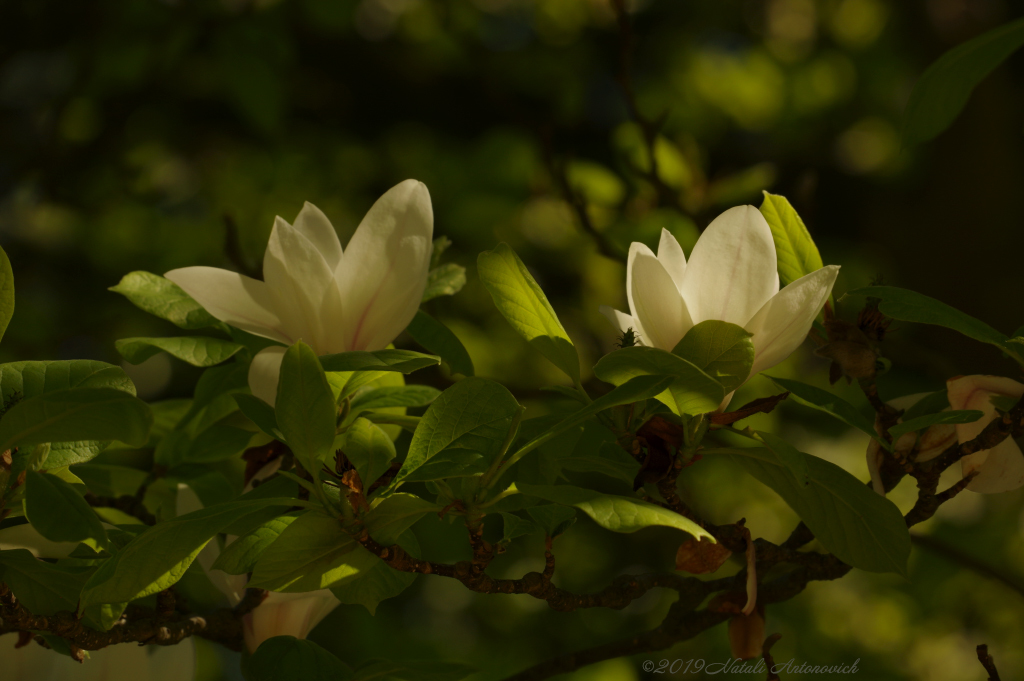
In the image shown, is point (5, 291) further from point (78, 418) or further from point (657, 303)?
point (657, 303)

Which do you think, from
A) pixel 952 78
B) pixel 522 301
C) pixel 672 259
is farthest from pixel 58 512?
pixel 952 78

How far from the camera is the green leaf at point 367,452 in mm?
543

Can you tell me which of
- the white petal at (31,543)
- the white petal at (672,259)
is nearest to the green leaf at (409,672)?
the white petal at (31,543)

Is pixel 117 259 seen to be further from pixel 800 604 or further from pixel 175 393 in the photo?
pixel 800 604

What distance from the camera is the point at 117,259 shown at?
226cm

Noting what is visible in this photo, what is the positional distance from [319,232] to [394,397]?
5.4 inches

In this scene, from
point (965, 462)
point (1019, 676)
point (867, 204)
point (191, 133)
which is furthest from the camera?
point (191, 133)

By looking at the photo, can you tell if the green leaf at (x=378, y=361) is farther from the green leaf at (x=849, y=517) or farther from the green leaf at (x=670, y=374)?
the green leaf at (x=849, y=517)

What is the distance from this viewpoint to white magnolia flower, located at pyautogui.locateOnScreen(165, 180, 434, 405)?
58cm

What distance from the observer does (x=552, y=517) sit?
0.58 metres

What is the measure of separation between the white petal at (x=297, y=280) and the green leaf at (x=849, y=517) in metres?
0.29

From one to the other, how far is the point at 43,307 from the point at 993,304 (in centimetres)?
246

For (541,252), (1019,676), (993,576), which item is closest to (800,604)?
(1019,676)

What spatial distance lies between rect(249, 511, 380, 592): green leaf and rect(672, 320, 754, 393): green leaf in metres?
0.24
